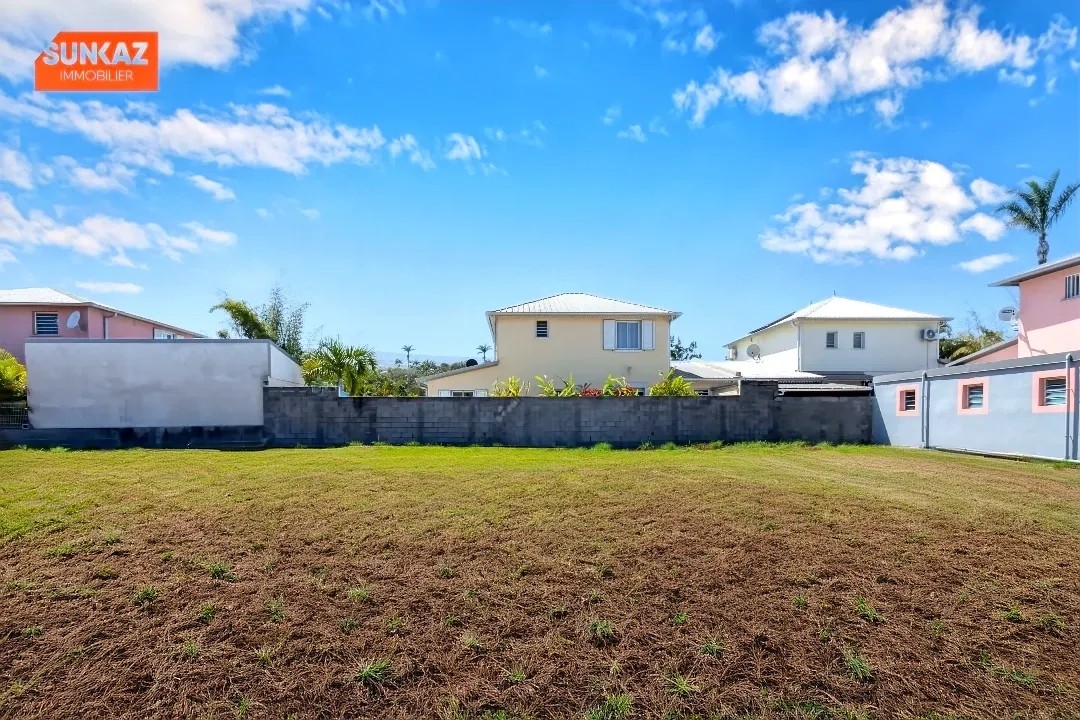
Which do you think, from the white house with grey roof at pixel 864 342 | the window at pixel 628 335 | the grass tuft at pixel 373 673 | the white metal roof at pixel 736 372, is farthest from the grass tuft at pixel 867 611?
the white house with grey roof at pixel 864 342

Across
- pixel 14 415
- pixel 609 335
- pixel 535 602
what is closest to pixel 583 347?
pixel 609 335

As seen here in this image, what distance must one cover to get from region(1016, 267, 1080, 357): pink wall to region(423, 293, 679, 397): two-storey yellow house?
38.1ft

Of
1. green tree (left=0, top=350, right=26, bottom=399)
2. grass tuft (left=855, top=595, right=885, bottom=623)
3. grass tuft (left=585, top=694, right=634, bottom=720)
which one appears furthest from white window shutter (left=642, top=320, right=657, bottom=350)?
green tree (left=0, top=350, right=26, bottom=399)

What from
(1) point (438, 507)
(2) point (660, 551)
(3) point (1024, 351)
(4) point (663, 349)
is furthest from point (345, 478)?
(3) point (1024, 351)

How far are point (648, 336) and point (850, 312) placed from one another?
37.0ft

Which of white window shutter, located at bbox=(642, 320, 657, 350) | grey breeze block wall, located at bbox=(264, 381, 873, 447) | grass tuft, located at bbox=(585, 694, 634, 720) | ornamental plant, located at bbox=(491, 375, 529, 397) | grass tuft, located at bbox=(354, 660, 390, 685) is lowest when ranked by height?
grass tuft, located at bbox=(585, 694, 634, 720)

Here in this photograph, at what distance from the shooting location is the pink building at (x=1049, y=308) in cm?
1695

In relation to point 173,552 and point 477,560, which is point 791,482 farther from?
point 173,552

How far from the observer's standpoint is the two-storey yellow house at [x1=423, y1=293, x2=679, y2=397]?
67.9 ft

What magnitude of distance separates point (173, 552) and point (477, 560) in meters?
2.98

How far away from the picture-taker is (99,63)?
10344mm

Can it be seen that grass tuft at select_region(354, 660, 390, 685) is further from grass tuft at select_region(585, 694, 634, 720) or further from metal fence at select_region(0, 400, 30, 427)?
metal fence at select_region(0, 400, 30, 427)

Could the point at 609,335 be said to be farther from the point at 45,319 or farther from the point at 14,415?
the point at 45,319

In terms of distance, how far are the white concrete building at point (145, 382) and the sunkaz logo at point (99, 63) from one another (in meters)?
6.01
